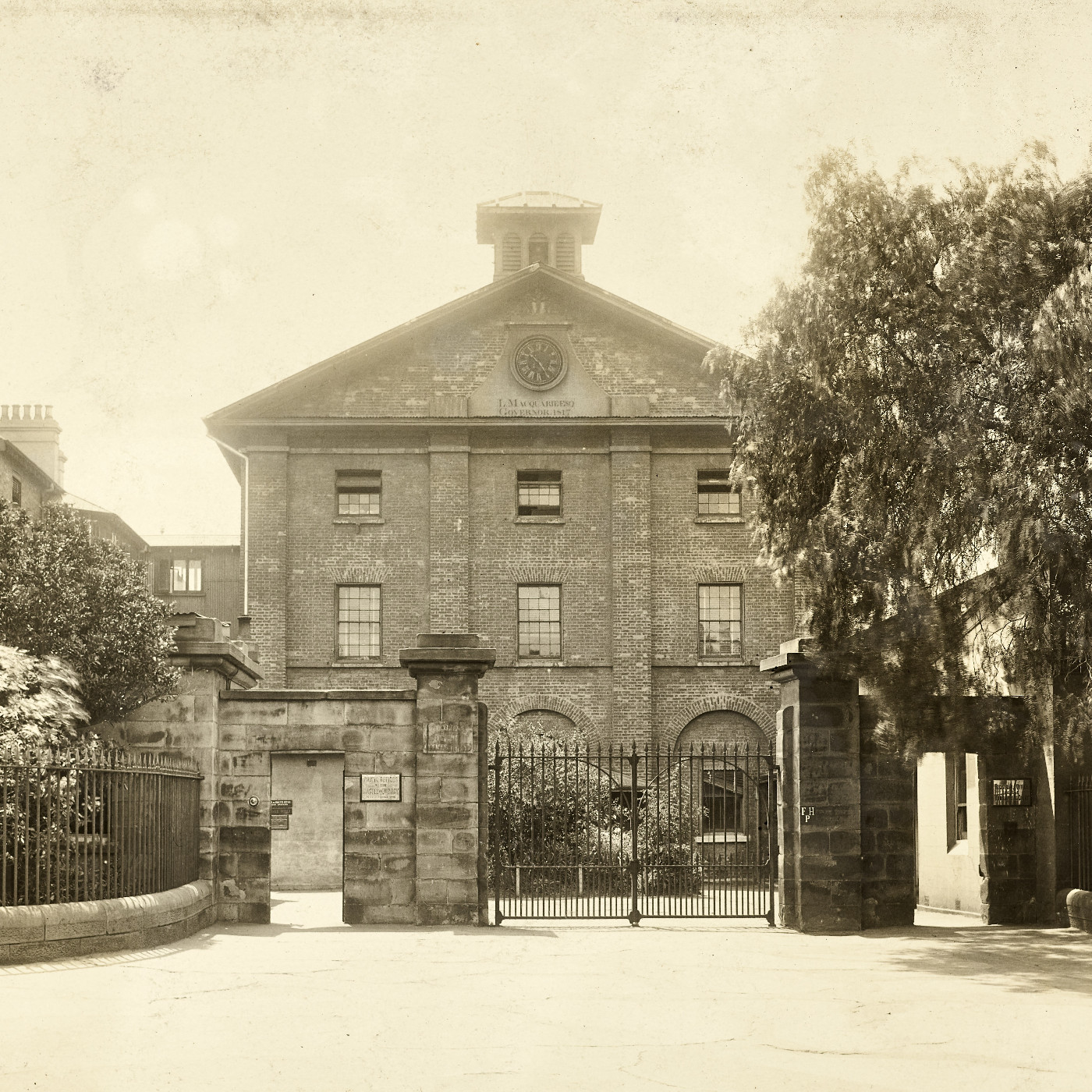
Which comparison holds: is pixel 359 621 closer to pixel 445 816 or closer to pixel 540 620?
A: pixel 540 620

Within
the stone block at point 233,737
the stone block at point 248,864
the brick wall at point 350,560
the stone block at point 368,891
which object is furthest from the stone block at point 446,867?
the brick wall at point 350,560

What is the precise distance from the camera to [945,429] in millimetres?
14164

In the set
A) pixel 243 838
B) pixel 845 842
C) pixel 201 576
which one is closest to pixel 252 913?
pixel 243 838

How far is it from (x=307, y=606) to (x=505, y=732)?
562 centimetres

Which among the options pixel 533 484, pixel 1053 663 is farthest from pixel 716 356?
pixel 533 484

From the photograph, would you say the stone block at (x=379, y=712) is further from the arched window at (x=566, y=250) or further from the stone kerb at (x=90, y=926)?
the arched window at (x=566, y=250)

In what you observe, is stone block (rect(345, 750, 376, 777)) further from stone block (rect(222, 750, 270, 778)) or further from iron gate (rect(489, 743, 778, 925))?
iron gate (rect(489, 743, 778, 925))

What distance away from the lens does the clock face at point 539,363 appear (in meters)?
31.2

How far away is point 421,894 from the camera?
16.3 meters

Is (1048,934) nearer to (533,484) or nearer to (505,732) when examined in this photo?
(505,732)

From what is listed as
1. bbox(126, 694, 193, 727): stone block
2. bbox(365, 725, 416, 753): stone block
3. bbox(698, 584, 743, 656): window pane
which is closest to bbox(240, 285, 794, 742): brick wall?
bbox(698, 584, 743, 656): window pane

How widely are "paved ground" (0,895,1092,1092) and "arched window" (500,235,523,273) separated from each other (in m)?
24.0

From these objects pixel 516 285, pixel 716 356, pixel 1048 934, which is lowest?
pixel 1048 934

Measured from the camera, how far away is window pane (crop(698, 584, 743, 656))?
1208 inches
